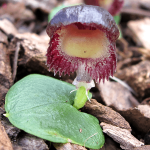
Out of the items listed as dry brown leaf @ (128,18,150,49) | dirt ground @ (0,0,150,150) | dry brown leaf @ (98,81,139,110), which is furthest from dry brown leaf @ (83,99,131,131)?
dry brown leaf @ (128,18,150,49)

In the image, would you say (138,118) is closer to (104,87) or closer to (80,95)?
(80,95)

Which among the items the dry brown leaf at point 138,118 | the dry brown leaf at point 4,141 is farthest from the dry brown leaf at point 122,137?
the dry brown leaf at point 4,141

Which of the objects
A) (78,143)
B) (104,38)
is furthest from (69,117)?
(104,38)

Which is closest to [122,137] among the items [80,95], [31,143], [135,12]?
[80,95]

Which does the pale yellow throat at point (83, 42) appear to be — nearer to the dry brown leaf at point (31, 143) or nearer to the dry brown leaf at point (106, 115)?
the dry brown leaf at point (106, 115)

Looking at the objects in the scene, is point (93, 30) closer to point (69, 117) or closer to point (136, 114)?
point (69, 117)

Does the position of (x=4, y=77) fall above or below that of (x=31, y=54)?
below

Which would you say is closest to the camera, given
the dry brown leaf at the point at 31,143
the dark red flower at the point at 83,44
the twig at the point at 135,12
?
the dark red flower at the point at 83,44
